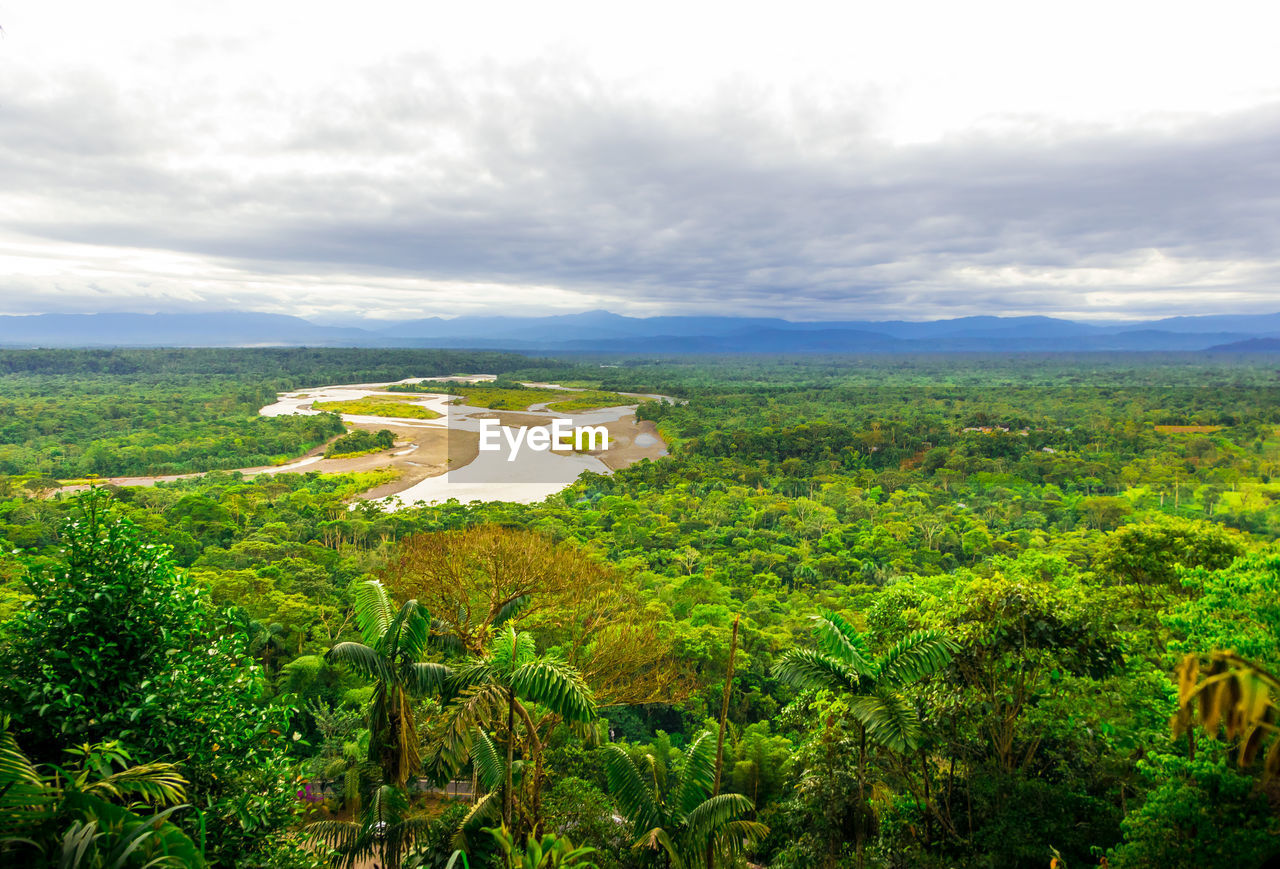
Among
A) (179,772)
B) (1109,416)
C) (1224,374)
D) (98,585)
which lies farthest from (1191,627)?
(1224,374)

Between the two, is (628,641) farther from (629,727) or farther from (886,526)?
(886,526)

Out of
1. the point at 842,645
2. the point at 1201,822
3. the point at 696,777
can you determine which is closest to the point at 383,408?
the point at 696,777

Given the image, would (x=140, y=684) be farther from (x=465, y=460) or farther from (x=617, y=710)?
(x=465, y=460)

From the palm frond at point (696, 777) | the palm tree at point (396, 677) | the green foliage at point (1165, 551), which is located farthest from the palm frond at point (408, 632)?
the green foliage at point (1165, 551)

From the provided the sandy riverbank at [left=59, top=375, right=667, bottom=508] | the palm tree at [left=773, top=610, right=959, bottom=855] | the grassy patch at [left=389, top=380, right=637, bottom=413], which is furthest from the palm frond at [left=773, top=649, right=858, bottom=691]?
the grassy patch at [left=389, top=380, right=637, bottom=413]

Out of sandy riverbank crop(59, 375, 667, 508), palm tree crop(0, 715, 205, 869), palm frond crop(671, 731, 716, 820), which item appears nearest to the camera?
palm tree crop(0, 715, 205, 869)

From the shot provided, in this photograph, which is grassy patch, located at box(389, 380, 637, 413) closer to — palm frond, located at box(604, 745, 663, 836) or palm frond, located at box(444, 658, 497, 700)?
palm frond, located at box(604, 745, 663, 836)
